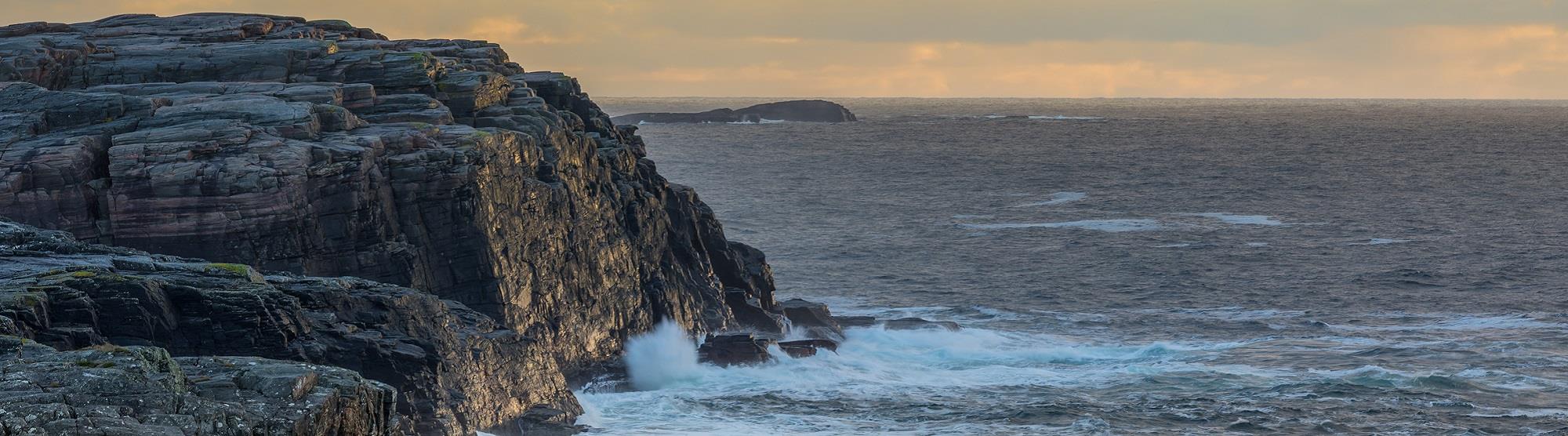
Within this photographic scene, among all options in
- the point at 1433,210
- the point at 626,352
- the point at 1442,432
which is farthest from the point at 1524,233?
the point at 626,352

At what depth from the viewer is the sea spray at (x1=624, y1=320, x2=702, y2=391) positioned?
5159 cm

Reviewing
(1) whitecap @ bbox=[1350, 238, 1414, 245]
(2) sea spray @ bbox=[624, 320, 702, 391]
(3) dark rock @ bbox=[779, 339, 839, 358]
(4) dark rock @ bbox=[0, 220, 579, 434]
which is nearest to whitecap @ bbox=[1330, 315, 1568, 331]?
(3) dark rock @ bbox=[779, 339, 839, 358]

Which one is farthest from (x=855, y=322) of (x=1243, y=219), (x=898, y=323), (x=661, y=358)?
(x=1243, y=219)

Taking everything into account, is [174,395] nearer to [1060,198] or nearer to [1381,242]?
[1381,242]

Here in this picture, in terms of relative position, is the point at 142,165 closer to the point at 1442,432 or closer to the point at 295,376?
the point at 295,376

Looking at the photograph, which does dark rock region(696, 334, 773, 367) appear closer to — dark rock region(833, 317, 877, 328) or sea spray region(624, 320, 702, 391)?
sea spray region(624, 320, 702, 391)

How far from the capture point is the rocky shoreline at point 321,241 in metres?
26.2

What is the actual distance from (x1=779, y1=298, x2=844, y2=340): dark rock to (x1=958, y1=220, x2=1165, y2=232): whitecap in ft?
123

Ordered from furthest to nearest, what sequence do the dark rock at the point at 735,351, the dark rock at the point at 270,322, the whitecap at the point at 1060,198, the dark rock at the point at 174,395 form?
the whitecap at the point at 1060,198, the dark rock at the point at 735,351, the dark rock at the point at 270,322, the dark rock at the point at 174,395

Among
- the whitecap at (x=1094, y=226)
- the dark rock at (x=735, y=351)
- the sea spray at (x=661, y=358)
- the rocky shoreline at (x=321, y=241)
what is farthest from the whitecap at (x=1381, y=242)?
the sea spray at (x=661, y=358)

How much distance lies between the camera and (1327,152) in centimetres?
17812

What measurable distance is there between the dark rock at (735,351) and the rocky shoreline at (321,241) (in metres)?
0.47

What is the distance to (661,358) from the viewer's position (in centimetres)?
5347

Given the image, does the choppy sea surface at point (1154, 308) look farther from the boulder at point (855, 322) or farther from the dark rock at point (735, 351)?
the boulder at point (855, 322)
